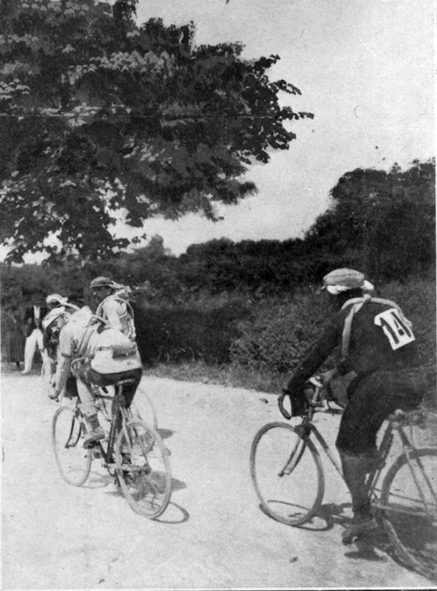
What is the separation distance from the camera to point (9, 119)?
193 inches

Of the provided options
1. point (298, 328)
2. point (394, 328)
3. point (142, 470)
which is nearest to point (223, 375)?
point (298, 328)

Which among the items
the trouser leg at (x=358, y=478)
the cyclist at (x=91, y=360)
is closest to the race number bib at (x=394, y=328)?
the trouser leg at (x=358, y=478)

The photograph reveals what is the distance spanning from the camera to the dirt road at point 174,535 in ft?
12.4

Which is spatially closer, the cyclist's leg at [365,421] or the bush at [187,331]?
the cyclist's leg at [365,421]

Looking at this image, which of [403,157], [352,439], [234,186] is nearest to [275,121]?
[234,186]

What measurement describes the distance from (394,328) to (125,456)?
2.17 meters

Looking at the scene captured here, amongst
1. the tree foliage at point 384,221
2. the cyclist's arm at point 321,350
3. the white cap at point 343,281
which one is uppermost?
the tree foliage at point 384,221

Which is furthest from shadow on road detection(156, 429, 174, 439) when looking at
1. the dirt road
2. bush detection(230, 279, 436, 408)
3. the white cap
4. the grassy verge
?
the white cap

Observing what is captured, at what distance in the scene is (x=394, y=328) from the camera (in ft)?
11.1

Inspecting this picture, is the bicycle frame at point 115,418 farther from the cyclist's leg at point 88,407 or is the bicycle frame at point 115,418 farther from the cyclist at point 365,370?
the cyclist at point 365,370

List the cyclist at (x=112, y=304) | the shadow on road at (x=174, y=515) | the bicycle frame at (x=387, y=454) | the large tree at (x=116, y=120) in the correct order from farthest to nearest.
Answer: the large tree at (x=116, y=120) < the cyclist at (x=112, y=304) < the shadow on road at (x=174, y=515) < the bicycle frame at (x=387, y=454)

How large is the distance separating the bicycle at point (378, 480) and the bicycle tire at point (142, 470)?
0.72 m

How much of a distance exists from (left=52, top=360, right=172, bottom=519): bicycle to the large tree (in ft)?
5.72

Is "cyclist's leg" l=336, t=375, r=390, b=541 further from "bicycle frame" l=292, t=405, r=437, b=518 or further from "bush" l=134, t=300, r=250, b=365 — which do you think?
"bush" l=134, t=300, r=250, b=365
